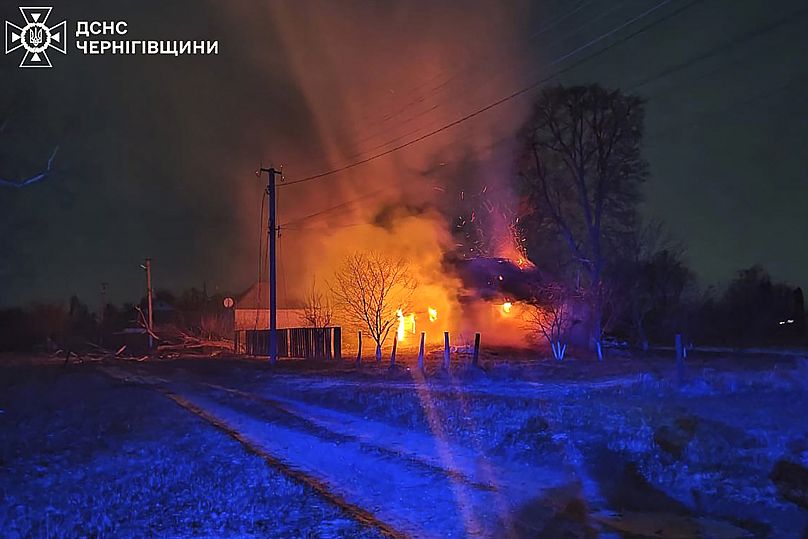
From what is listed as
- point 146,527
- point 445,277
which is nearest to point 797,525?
point 146,527

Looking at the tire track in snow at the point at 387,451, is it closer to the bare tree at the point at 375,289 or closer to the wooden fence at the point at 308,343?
the bare tree at the point at 375,289

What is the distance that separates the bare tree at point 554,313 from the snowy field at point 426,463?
11.5 metres

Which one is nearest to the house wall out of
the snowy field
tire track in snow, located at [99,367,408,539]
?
the snowy field

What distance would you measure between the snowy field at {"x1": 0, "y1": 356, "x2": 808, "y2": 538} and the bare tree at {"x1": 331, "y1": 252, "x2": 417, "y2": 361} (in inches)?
491

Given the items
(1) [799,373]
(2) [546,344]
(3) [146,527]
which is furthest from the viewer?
(2) [546,344]

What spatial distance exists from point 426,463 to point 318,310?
3312cm

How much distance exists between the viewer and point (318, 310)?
136 feet

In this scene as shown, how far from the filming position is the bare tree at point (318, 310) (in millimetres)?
40469

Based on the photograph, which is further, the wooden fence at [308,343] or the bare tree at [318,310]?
the bare tree at [318,310]

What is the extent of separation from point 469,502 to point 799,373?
13.8 meters

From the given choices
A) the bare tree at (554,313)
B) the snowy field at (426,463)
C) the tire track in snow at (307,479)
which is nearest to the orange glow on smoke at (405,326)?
the bare tree at (554,313)

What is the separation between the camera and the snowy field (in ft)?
20.5

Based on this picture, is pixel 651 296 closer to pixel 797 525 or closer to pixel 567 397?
pixel 567 397

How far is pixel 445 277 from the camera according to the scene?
42.0m
